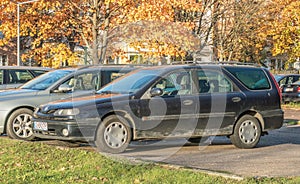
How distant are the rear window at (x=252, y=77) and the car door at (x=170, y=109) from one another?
1.27 meters

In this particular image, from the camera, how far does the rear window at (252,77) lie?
38.1 feet

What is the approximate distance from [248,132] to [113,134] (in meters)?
2.91

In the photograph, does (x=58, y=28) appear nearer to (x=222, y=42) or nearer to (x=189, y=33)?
(x=189, y=33)

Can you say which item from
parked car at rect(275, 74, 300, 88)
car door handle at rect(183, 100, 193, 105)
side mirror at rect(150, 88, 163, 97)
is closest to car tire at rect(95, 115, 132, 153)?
side mirror at rect(150, 88, 163, 97)

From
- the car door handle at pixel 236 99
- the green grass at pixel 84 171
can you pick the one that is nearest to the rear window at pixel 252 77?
the car door handle at pixel 236 99

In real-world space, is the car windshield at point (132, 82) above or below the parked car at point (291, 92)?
above

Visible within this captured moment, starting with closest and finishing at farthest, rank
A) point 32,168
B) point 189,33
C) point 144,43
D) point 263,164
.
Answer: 1. point 32,168
2. point 263,164
3. point 144,43
4. point 189,33

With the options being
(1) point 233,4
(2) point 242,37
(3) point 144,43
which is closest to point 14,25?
(3) point 144,43

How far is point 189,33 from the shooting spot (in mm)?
27266

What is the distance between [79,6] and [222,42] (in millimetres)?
13820

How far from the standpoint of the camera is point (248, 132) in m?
11.3

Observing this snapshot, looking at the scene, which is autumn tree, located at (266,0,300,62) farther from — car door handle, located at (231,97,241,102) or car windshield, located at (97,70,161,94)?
car windshield, located at (97,70,161,94)

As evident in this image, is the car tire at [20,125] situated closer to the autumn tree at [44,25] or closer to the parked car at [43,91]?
the parked car at [43,91]

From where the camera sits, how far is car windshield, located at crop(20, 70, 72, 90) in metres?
13.0
